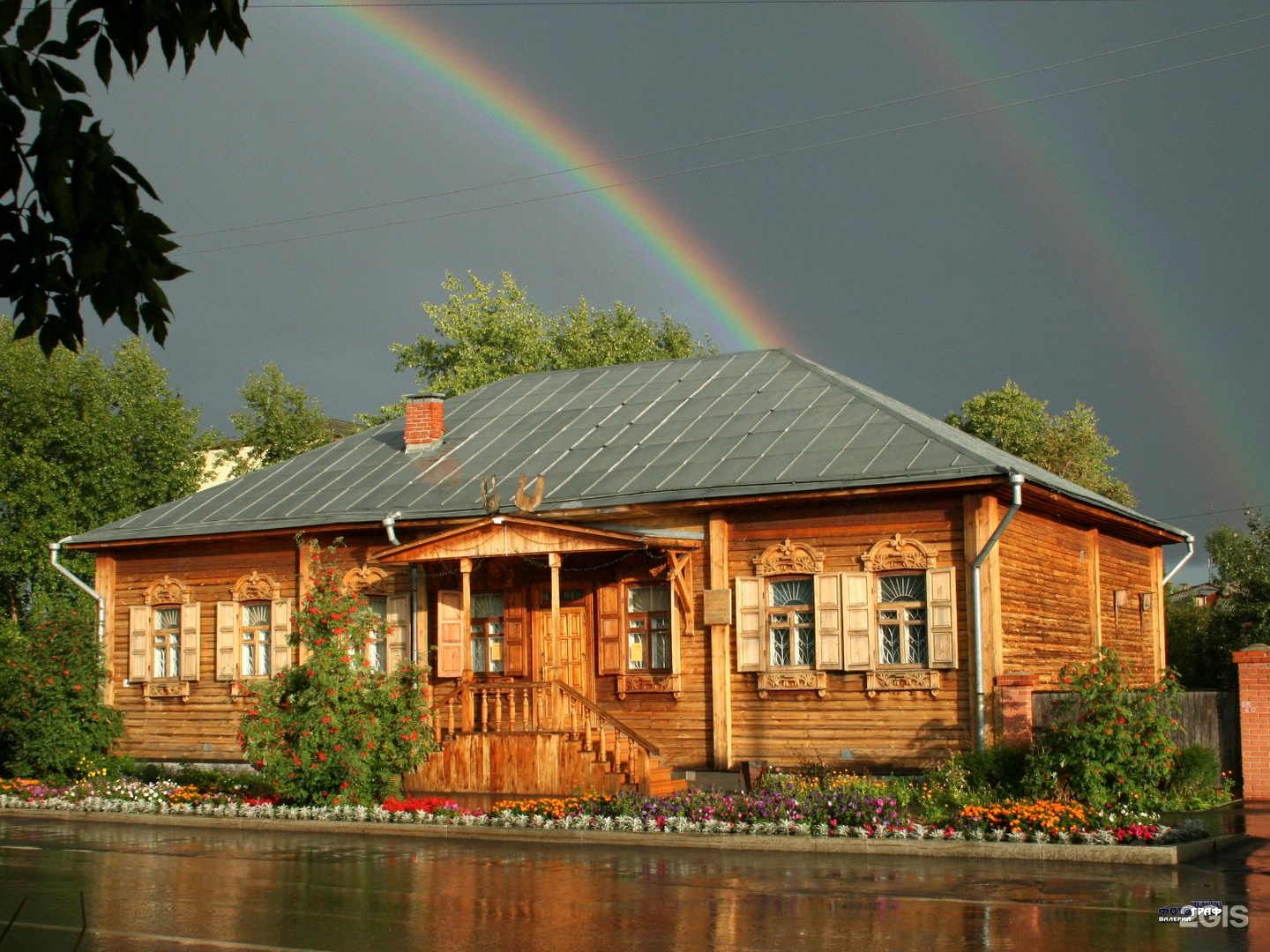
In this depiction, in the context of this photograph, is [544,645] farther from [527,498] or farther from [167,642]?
[167,642]

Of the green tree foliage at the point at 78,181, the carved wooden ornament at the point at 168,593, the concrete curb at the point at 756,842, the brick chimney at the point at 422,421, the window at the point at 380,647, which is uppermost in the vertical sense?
the brick chimney at the point at 422,421

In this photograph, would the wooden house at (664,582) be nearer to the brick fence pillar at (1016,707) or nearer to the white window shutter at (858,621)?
the white window shutter at (858,621)

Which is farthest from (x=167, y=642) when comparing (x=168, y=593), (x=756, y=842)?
(x=756, y=842)

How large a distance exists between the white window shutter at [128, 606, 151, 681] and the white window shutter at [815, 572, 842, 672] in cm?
1229

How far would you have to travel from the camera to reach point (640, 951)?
8.70 meters

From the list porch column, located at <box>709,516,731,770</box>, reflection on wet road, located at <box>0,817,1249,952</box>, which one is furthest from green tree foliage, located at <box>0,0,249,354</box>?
porch column, located at <box>709,516,731,770</box>

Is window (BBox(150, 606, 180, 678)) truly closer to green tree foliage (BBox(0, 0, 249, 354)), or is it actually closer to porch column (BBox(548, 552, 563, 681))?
porch column (BBox(548, 552, 563, 681))

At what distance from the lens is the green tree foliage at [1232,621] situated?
26.8m

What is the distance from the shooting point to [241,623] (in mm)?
24719

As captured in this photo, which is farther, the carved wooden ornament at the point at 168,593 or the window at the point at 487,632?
the carved wooden ornament at the point at 168,593

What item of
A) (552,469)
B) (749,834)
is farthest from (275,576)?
(749,834)

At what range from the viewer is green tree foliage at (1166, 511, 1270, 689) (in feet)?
87.8

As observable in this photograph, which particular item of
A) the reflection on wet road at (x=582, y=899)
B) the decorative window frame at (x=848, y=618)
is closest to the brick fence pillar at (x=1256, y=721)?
the decorative window frame at (x=848, y=618)
